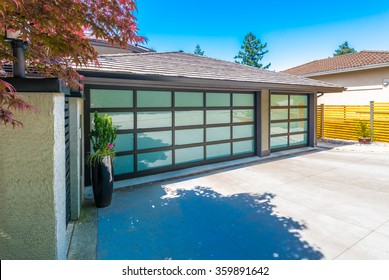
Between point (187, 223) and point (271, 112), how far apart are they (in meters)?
6.88

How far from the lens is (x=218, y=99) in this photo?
26.6ft

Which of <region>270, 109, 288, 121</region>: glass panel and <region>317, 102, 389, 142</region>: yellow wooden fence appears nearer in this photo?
<region>270, 109, 288, 121</region>: glass panel

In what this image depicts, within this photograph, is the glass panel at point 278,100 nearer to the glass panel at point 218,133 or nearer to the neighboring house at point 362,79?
the glass panel at point 218,133

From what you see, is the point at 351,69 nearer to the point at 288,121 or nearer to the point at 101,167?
the point at 288,121

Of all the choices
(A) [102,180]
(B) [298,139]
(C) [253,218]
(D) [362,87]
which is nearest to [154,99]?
(A) [102,180]

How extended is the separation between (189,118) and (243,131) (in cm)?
241

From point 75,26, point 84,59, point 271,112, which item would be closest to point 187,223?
point 84,59

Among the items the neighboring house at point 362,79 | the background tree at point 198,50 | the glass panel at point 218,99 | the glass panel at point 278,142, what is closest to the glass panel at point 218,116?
the glass panel at point 218,99

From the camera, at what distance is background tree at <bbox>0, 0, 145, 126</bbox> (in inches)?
87.4

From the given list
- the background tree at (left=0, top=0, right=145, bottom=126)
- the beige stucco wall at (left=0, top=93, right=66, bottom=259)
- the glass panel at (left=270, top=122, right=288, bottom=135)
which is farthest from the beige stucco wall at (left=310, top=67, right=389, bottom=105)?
the beige stucco wall at (left=0, top=93, right=66, bottom=259)

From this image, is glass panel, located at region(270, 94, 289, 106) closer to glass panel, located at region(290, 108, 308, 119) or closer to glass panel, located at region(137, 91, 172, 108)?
glass panel, located at region(290, 108, 308, 119)

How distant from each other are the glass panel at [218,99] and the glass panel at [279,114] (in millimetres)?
2343

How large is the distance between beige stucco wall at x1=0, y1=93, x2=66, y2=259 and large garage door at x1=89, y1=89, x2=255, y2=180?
388 cm

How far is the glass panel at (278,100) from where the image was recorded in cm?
959
